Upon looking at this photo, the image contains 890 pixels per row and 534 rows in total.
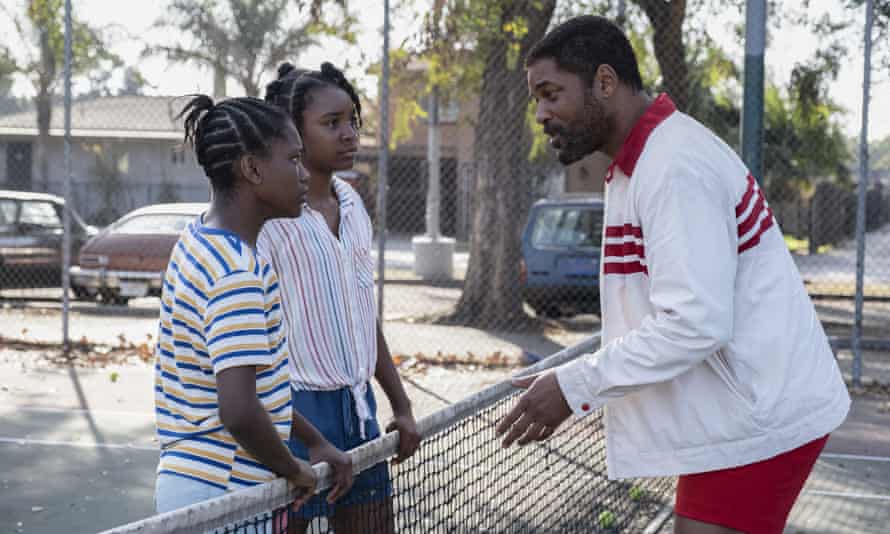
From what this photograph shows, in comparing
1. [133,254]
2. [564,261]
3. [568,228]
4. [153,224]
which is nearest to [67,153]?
[133,254]

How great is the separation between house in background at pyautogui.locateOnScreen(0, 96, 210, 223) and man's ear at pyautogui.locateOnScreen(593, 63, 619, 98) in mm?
31418

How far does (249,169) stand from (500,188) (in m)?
11.7

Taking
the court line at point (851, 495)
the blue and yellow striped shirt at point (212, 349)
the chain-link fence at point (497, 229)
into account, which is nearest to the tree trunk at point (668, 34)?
the chain-link fence at point (497, 229)

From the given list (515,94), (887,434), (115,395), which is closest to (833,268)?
(515,94)

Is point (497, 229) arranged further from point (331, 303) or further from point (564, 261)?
point (331, 303)

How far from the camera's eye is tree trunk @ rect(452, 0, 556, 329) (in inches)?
569

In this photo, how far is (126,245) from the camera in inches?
644

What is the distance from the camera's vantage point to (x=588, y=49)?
9.39 ft

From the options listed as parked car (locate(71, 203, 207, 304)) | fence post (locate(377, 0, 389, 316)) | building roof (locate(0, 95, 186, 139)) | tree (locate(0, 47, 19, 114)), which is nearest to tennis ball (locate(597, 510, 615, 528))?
fence post (locate(377, 0, 389, 316))

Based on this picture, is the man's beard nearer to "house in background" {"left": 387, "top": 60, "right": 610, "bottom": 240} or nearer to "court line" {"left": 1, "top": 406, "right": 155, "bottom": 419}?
"court line" {"left": 1, "top": 406, "right": 155, "bottom": 419}

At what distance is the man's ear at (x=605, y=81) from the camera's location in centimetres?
286

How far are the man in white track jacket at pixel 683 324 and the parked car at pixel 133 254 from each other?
44.6ft

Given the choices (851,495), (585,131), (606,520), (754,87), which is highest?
(754,87)

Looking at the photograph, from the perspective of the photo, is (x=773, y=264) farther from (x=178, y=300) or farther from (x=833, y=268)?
(x=833, y=268)
